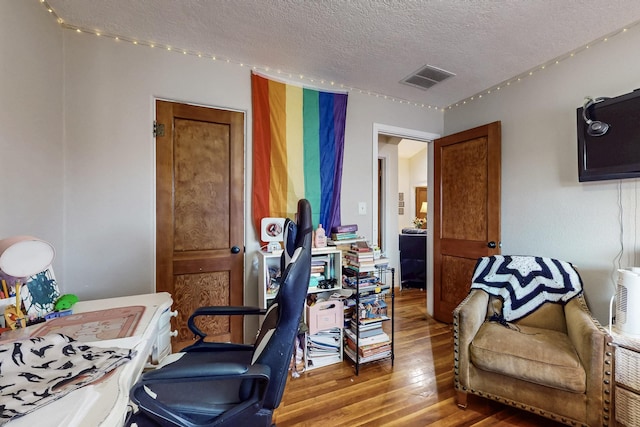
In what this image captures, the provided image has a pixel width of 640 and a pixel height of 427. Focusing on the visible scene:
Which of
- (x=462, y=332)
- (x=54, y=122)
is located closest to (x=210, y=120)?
(x=54, y=122)

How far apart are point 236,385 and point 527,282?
2.05 m

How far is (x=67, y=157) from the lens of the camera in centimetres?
171

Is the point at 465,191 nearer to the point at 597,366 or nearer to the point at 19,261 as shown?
the point at 597,366

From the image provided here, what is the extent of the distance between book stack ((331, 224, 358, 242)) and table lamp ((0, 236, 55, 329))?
1.72m

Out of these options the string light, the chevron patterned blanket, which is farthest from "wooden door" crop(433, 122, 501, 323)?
the chevron patterned blanket

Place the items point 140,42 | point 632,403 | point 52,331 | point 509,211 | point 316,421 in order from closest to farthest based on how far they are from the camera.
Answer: point 52,331
point 632,403
point 316,421
point 140,42
point 509,211

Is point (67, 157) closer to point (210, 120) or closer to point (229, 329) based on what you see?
point (210, 120)

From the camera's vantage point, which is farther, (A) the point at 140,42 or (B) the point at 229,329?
(B) the point at 229,329

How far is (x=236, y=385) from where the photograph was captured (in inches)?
39.0

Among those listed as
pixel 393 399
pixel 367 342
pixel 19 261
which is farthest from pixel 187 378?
pixel 367 342

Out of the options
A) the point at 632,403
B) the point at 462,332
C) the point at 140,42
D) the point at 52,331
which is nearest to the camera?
the point at 52,331

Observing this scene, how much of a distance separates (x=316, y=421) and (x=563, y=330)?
1.71 metres

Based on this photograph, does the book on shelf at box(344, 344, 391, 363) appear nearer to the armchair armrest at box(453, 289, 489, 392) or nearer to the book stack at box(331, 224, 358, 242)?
the armchair armrest at box(453, 289, 489, 392)

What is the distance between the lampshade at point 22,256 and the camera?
0.95 m
